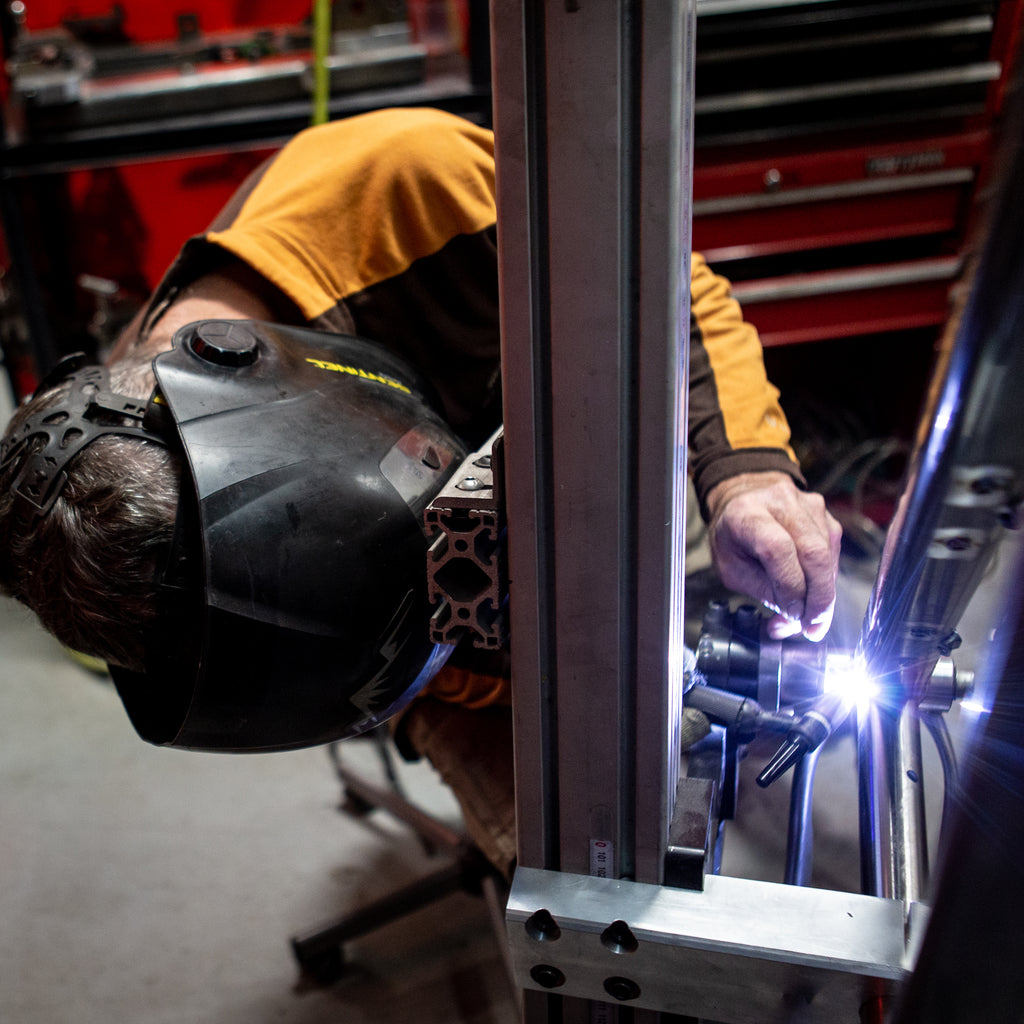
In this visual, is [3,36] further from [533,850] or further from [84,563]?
[533,850]

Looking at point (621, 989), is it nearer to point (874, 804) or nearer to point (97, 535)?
point (874, 804)

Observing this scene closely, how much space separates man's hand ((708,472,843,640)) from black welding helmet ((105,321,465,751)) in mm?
297

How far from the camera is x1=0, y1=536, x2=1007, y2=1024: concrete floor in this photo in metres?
1.56

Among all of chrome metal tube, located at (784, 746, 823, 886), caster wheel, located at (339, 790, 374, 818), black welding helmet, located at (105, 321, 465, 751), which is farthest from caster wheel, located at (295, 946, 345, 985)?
chrome metal tube, located at (784, 746, 823, 886)

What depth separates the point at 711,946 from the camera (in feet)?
1.91

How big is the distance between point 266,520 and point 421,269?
22.0 inches

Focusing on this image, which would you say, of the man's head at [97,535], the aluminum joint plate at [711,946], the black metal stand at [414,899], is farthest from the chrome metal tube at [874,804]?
the black metal stand at [414,899]

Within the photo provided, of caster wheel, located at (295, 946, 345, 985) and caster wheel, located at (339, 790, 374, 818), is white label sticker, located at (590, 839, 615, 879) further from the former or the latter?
caster wheel, located at (339, 790, 374, 818)

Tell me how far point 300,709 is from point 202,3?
2.49m

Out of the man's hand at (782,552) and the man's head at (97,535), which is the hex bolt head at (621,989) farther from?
the man's head at (97,535)

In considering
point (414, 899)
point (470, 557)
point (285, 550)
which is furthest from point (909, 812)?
point (414, 899)

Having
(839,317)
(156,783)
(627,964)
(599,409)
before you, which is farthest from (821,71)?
(156,783)

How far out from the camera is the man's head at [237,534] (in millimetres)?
726

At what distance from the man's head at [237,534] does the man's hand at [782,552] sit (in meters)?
0.30
